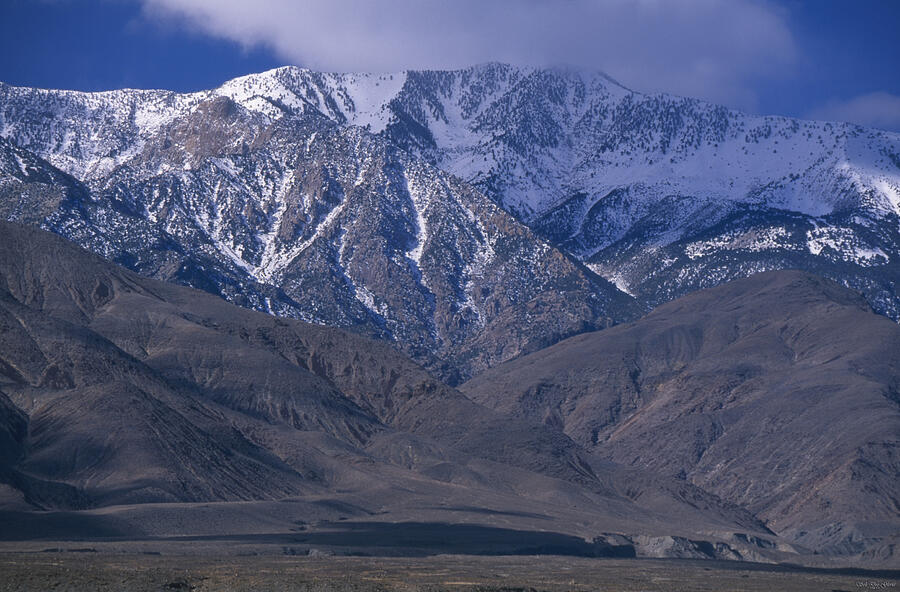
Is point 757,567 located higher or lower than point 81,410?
lower

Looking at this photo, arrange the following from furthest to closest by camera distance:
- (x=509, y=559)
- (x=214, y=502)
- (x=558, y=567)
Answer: (x=214, y=502) < (x=509, y=559) < (x=558, y=567)

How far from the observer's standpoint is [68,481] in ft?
593

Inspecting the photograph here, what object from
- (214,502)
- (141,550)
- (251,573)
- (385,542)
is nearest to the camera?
(251,573)

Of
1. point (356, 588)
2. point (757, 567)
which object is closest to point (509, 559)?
point (757, 567)

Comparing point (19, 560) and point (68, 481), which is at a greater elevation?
point (68, 481)

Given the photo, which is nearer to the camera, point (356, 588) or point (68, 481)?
point (356, 588)

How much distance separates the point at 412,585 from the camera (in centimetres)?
11838

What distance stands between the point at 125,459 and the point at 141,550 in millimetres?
49703

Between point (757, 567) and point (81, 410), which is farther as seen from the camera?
point (81, 410)

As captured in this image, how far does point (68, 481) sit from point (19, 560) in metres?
63.9

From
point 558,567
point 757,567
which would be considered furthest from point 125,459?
point 757,567

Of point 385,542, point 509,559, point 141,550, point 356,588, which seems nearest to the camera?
point 356,588

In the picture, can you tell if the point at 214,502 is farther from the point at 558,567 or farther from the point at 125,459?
the point at 558,567

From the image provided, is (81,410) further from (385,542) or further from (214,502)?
(385,542)
